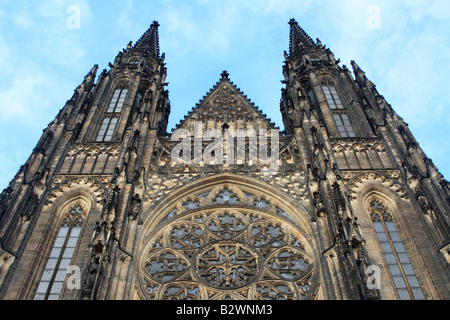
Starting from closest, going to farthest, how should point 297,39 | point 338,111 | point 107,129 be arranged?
point 107,129
point 338,111
point 297,39

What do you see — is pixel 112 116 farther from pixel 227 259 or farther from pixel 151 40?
pixel 151 40

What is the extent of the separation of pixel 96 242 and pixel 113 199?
2.17 m

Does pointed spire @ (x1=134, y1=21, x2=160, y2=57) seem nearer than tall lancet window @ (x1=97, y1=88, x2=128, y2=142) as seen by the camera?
No

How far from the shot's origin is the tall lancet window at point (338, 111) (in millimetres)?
21844

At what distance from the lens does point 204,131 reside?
71.2 ft

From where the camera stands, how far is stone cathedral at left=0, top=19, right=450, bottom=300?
14180mm

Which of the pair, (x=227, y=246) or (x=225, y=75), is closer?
(x=227, y=246)

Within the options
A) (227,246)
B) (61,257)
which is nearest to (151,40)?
(61,257)

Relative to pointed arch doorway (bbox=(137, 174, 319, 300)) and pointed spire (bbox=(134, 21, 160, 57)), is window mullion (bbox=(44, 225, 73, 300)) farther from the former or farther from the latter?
pointed spire (bbox=(134, 21, 160, 57))

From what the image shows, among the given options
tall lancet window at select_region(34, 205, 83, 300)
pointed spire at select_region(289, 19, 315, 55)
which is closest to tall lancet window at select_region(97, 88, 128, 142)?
tall lancet window at select_region(34, 205, 83, 300)

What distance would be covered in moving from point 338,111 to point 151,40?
51.4 ft

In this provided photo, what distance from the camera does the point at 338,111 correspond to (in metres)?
23.3

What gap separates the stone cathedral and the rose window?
0.14 ft
